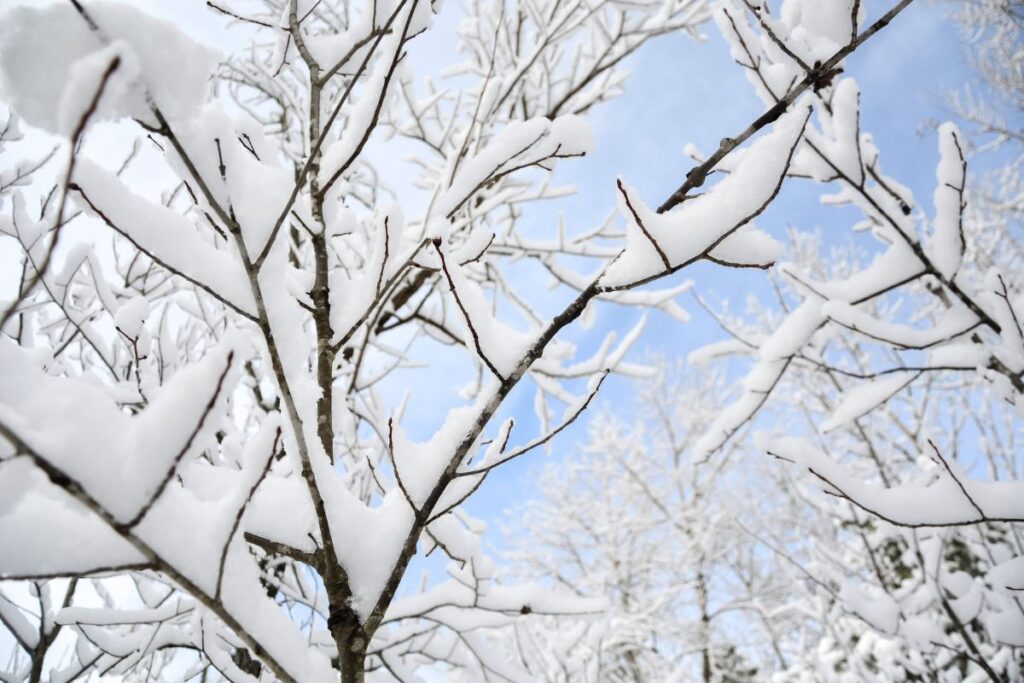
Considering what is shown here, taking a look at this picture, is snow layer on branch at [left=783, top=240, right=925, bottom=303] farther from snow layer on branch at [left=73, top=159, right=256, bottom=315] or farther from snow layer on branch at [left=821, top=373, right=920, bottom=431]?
snow layer on branch at [left=73, top=159, right=256, bottom=315]

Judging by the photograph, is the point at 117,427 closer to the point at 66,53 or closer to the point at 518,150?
the point at 66,53

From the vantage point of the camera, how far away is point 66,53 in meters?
0.37

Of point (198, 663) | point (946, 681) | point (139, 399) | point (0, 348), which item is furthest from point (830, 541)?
point (0, 348)

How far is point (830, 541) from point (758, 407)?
7.04 meters

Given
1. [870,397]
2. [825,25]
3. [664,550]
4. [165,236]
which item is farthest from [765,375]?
[664,550]

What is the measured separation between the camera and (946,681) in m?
2.69

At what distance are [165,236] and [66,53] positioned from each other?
0.65 ft

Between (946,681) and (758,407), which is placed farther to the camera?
(946,681)

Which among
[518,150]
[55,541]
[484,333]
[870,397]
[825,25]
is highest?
[825,25]

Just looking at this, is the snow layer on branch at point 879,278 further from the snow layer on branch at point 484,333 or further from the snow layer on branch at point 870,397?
the snow layer on branch at point 484,333

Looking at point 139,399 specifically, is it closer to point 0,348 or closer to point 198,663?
point 198,663

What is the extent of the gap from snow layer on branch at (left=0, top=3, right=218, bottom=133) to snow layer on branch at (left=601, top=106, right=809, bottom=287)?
0.39 m

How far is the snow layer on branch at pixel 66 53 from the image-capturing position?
37cm

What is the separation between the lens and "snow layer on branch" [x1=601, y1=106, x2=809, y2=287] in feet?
1.70
